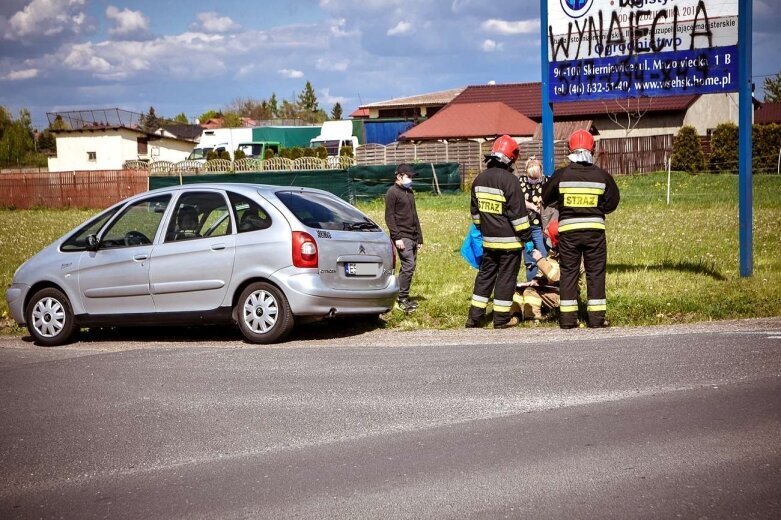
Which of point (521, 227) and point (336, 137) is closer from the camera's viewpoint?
point (521, 227)

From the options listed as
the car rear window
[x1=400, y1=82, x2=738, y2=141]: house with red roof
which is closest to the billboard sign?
the car rear window

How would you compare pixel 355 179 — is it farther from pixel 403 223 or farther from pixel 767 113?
pixel 767 113

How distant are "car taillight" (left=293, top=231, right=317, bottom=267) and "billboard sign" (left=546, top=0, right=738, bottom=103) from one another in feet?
16.5

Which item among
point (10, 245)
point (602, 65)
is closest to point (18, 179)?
point (10, 245)

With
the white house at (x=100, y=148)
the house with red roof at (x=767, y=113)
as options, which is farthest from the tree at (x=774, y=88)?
the white house at (x=100, y=148)

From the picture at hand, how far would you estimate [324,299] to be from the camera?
954 centimetres

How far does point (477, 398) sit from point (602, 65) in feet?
24.4

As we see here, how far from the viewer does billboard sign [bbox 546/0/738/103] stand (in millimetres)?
12141

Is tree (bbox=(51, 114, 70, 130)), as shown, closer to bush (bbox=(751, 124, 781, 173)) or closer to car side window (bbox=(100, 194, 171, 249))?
bush (bbox=(751, 124, 781, 173))

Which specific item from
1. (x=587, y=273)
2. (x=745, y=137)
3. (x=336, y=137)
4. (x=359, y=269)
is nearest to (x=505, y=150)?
(x=587, y=273)

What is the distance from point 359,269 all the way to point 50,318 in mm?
3598

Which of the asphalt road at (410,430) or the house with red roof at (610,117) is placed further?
the house with red roof at (610,117)

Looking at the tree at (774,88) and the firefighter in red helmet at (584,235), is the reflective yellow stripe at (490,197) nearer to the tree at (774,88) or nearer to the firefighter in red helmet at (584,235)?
the firefighter in red helmet at (584,235)

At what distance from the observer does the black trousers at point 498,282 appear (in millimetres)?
9922
